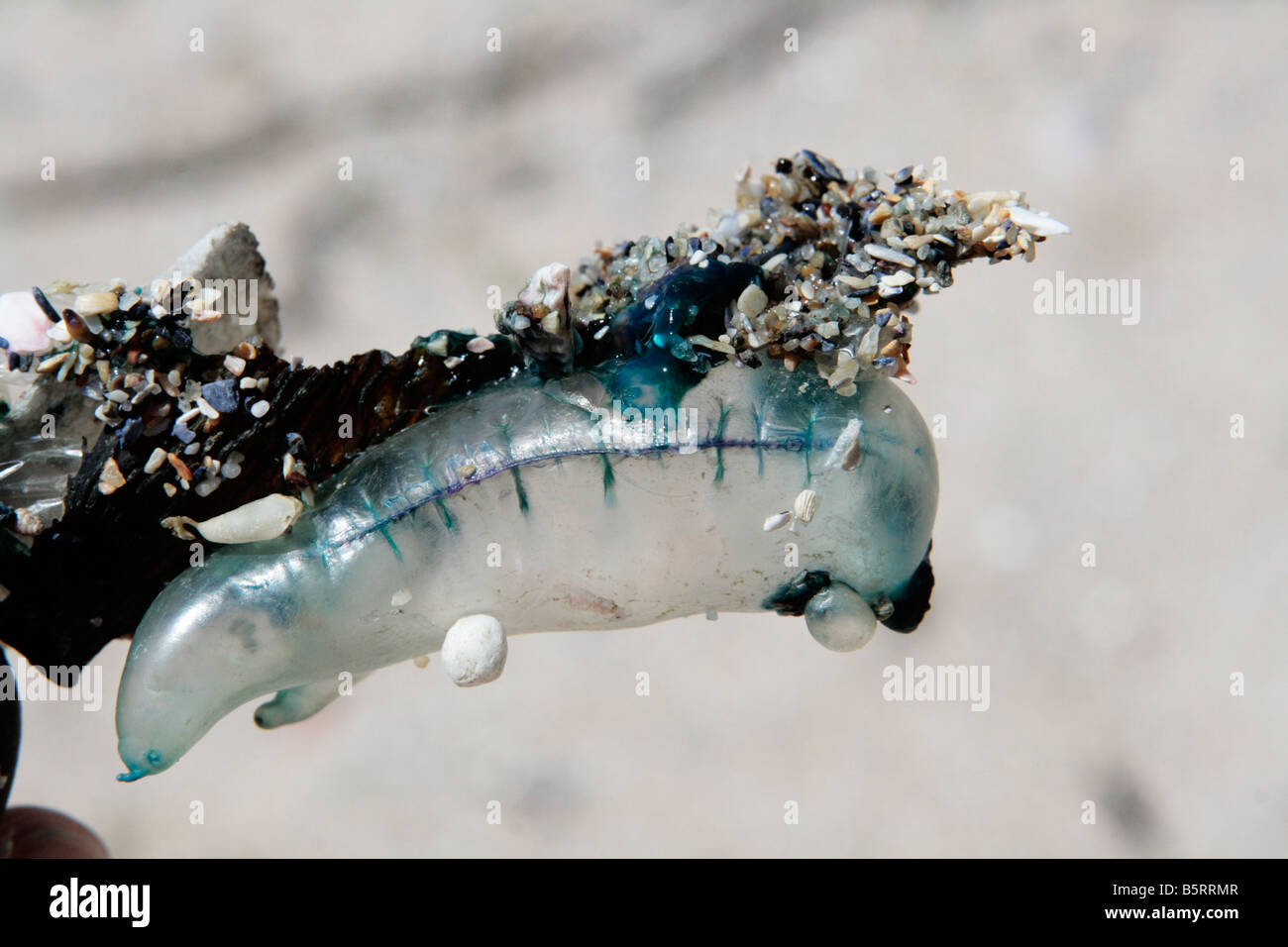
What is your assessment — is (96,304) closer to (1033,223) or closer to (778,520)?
(778,520)

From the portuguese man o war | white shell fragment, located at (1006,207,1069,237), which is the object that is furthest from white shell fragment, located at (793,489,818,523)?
white shell fragment, located at (1006,207,1069,237)

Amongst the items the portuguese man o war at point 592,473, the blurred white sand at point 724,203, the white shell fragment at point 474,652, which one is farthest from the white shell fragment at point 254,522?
the blurred white sand at point 724,203

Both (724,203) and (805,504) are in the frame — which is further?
(724,203)

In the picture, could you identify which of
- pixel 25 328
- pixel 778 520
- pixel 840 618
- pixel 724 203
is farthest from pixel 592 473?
pixel 724 203

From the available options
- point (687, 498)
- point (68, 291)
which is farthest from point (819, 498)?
point (68, 291)

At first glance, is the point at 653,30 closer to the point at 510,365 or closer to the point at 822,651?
the point at 822,651

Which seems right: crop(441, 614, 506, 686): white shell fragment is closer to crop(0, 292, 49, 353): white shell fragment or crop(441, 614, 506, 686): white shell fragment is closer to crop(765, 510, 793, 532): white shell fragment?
crop(765, 510, 793, 532): white shell fragment

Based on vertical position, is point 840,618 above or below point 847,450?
below
